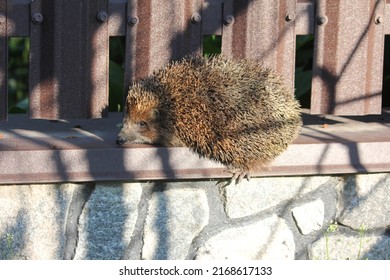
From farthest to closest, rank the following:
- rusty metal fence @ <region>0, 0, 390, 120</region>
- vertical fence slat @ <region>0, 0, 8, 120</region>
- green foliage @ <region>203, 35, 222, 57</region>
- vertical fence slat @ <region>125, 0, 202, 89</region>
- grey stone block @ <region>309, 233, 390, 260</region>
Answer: green foliage @ <region>203, 35, 222, 57</region> < grey stone block @ <region>309, 233, 390, 260</region> < vertical fence slat @ <region>125, 0, 202, 89</region> < rusty metal fence @ <region>0, 0, 390, 120</region> < vertical fence slat @ <region>0, 0, 8, 120</region>

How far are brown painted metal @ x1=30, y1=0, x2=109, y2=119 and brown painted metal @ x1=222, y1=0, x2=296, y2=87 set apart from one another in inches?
27.3

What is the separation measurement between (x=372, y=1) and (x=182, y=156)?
1486mm

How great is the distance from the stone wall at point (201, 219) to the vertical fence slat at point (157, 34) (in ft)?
2.30

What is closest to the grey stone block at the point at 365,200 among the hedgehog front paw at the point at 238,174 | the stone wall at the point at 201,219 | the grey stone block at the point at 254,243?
the stone wall at the point at 201,219

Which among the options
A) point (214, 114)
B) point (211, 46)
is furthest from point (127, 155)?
point (211, 46)

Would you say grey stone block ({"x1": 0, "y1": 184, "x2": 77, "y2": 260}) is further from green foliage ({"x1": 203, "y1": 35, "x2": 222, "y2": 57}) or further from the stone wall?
green foliage ({"x1": 203, "y1": 35, "x2": 222, "y2": 57})

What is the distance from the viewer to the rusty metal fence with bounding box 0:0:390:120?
4.96 metres

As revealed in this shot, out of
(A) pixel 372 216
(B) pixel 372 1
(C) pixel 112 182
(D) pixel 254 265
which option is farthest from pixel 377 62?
(C) pixel 112 182

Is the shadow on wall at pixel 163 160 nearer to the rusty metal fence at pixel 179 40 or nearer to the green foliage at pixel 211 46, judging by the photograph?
the rusty metal fence at pixel 179 40

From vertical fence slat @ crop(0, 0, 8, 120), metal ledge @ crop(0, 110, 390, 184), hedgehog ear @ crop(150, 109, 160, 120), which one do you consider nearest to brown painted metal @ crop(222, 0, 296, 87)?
metal ledge @ crop(0, 110, 390, 184)

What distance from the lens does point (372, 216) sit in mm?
5234

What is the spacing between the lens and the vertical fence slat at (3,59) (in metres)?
4.86

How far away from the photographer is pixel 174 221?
194 inches

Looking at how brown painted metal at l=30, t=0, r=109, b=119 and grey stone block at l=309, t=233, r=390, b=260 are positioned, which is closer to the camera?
brown painted metal at l=30, t=0, r=109, b=119
